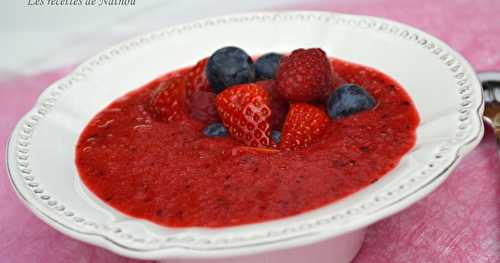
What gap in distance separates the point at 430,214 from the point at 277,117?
59 cm

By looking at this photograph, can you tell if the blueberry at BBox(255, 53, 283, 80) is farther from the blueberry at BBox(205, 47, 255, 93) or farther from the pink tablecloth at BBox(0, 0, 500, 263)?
the pink tablecloth at BBox(0, 0, 500, 263)

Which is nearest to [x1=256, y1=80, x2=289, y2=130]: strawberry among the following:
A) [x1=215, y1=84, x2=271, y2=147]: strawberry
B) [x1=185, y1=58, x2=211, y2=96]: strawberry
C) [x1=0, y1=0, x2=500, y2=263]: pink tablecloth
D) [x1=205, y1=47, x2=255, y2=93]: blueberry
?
[x1=215, y1=84, x2=271, y2=147]: strawberry

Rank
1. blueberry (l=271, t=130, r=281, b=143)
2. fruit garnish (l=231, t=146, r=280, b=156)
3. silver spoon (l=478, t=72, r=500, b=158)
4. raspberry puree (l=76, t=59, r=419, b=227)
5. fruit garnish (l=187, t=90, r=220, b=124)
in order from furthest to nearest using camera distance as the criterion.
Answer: silver spoon (l=478, t=72, r=500, b=158)
fruit garnish (l=187, t=90, r=220, b=124)
blueberry (l=271, t=130, r=281, b=143)
fruit garnish (l=231, t=146, r=280, b=156)
raspberry puree (l=76, t=59, r=419, b=227)

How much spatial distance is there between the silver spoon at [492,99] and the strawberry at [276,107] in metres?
0.78

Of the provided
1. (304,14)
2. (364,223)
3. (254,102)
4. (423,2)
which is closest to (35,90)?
(304,14)

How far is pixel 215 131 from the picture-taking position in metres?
1.97

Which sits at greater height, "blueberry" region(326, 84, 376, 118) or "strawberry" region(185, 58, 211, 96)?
"blueberry" region(326, 84, 376, 118)

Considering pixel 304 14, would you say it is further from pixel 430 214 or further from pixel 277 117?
pixel 430 214

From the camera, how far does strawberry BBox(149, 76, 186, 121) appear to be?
212 centimetres

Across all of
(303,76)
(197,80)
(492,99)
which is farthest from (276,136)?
(492,99)

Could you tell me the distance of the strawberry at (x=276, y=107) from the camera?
1.94m

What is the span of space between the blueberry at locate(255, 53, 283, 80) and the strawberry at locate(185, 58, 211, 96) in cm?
20

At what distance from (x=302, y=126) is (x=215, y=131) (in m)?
0.30

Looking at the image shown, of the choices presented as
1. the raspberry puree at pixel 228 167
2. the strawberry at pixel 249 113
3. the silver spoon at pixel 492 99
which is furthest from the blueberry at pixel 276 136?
the silver spoon at pixel 492 99
